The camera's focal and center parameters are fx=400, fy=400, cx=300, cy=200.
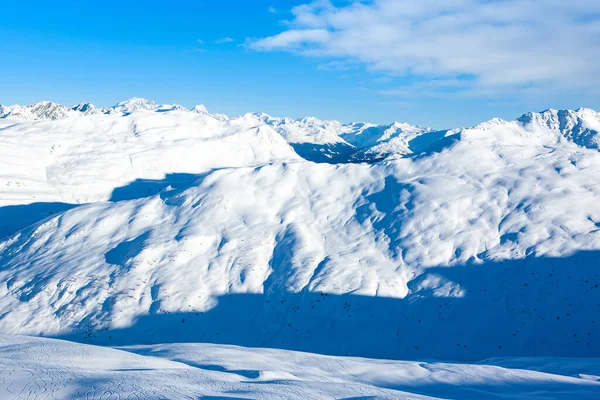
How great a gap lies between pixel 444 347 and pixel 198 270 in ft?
72.2

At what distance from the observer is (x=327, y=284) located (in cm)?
3481

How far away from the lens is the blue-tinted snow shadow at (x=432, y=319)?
28.5 metres

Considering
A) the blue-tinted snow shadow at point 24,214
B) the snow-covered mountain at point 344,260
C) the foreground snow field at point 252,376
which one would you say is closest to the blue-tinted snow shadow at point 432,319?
the snow-covered mountain at point 344,260

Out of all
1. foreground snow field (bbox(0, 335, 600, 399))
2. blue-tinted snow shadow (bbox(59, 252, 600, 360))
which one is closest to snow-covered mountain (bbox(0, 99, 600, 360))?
blue-tinted snow shadow (bbox(59, 252, 600, 360))

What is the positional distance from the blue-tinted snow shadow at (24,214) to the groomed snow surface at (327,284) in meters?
1.12

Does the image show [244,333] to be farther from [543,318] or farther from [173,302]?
[543,318]

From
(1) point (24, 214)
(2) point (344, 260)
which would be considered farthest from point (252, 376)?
(1) point (24, 214)

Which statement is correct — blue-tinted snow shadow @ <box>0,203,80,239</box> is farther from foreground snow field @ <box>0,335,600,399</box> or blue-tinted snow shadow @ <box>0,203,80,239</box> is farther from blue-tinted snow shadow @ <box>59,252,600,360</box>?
foreground snow field @ <box>0,335,600,399</box>

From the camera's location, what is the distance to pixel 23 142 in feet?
281

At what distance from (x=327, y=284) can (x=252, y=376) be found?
18.3m

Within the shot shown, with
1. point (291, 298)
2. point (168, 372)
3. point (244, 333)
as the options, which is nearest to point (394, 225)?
point (291, 298)

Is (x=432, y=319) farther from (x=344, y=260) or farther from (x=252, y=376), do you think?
(x=252, y=376)

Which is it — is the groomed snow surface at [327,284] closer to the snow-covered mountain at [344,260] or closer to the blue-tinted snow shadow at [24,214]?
the snow-covered mountain at [344,260]

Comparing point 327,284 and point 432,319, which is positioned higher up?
point 327,284
